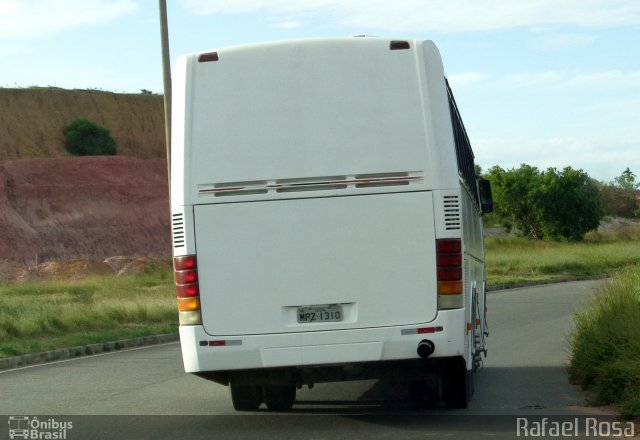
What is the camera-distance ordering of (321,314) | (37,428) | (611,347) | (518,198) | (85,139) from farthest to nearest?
(518,198), (85,139), (611,347), (37,428), (321,314)

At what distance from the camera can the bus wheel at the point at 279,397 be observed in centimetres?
1108

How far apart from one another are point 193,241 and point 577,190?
88.7 m

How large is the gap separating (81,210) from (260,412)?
217 ft

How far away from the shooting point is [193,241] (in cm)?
962

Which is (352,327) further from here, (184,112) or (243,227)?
(184,112)

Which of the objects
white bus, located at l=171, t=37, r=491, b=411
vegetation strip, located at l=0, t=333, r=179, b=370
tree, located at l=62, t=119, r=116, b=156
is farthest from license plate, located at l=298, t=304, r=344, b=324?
tree, located at l=62, t=119, r=116, b=156

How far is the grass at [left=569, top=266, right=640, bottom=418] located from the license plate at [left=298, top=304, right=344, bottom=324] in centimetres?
274

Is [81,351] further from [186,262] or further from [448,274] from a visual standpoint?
[448,274]

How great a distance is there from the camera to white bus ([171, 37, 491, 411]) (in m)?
9.47

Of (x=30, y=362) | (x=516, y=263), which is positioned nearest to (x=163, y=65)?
(x=30, y=362)

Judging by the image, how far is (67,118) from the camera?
100250mm

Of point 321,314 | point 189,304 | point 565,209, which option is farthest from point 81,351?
point 565,209

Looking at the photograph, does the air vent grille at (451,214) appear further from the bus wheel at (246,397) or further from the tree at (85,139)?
the tree at (85,139)

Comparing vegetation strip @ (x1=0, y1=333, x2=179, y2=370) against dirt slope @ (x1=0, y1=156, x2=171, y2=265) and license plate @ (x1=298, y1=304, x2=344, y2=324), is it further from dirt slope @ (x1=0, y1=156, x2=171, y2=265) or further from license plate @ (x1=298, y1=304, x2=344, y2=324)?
dirt slope @ (x1=0, y1=156, x2=171, y2=265)
